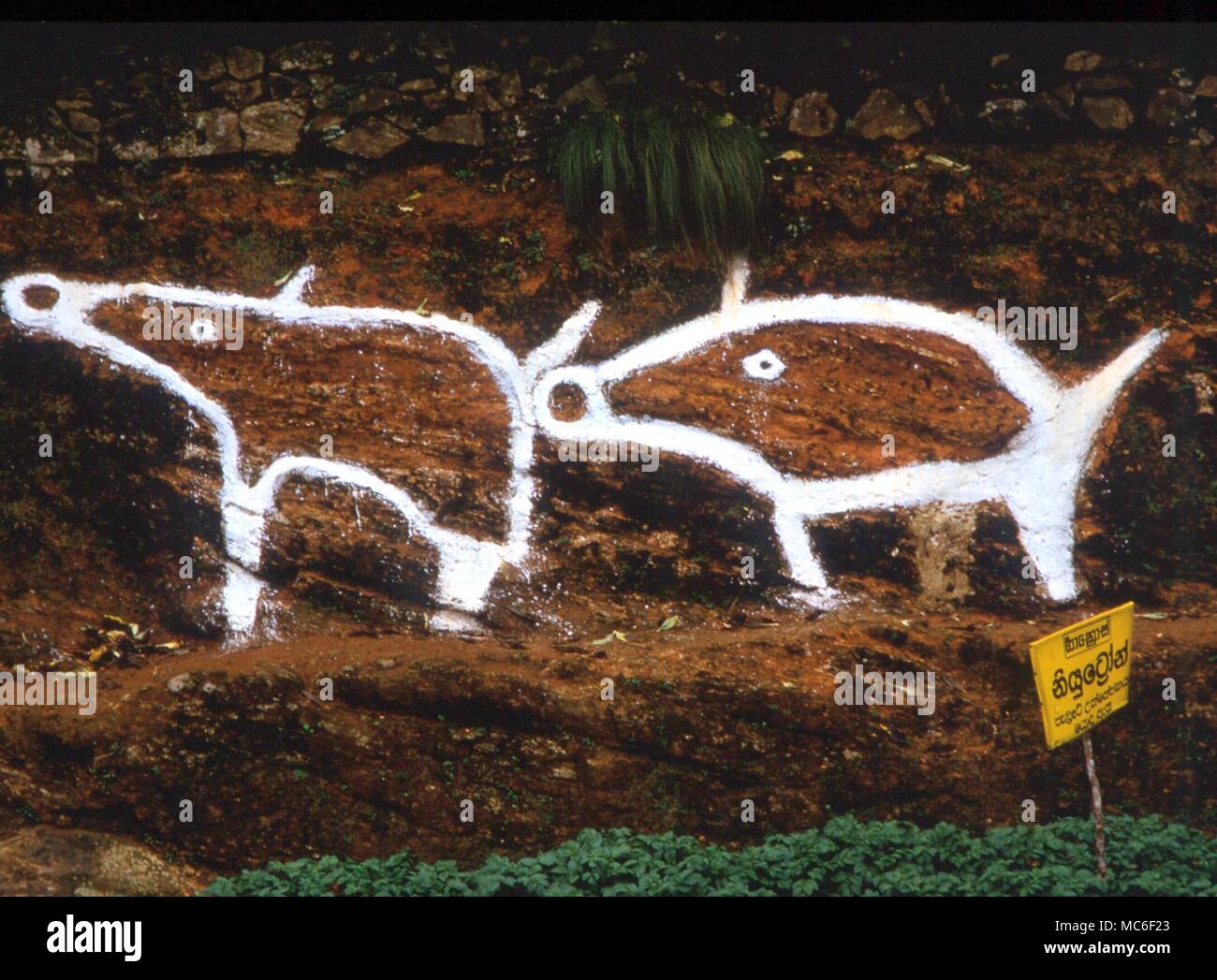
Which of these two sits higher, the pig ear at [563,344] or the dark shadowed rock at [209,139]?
the dark shadowed rock at [209,139]

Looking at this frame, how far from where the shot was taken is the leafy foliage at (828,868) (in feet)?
14.9

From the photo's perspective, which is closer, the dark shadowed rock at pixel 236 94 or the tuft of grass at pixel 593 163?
the tuft of grass at pixel 593 163

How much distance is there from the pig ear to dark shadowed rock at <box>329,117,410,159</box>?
1.07m

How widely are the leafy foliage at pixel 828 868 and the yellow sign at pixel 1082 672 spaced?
1.71 feet

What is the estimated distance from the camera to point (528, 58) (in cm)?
557

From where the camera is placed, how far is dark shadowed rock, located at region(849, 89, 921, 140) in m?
5.57

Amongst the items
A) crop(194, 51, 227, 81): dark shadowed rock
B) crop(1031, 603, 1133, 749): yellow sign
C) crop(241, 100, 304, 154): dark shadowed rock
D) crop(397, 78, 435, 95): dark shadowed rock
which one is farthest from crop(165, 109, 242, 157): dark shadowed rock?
crop(1031, 603, 1133, 749): yellow sign

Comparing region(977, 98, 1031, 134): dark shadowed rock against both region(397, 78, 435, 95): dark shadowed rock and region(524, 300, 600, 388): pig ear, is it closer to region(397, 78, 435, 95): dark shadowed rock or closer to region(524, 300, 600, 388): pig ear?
region(524, 300, 600, 388): pig ear

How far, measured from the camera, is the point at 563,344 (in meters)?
5.48

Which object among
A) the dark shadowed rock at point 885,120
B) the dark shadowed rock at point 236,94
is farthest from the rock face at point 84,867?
the dark shadowed rock at point 885,120

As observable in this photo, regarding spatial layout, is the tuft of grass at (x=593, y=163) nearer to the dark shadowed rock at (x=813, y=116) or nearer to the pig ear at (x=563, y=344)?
the pig ear at (x=563, y=344)

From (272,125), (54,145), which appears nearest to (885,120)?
(272,125)

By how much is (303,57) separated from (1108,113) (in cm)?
346

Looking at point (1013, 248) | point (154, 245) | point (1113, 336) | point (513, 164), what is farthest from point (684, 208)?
point (154, 245)
